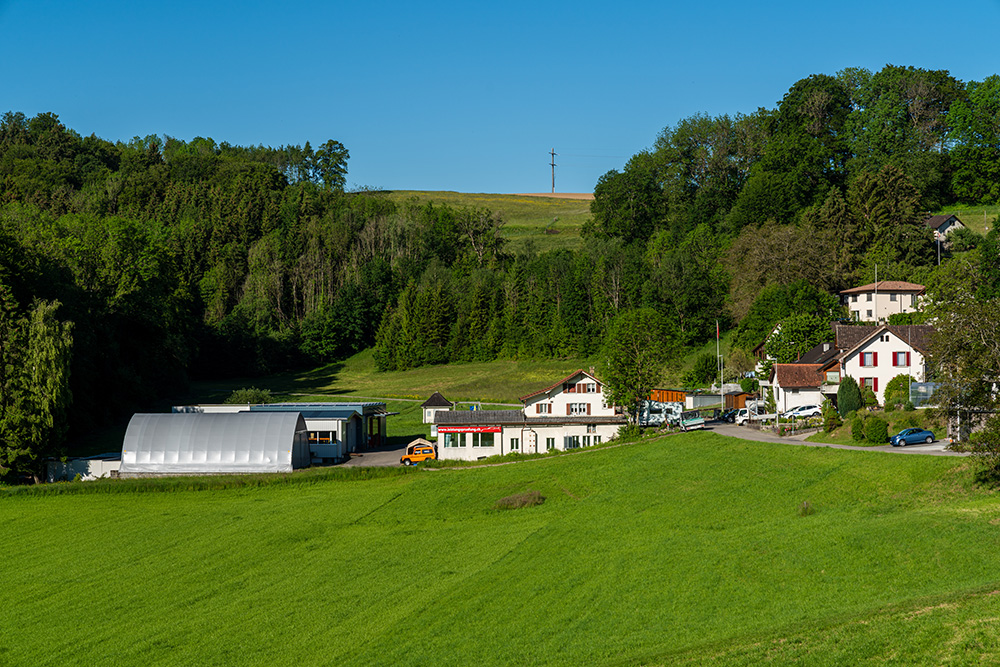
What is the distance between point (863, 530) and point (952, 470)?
9.17m

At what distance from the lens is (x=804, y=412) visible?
64.4 metres

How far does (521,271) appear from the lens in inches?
5271

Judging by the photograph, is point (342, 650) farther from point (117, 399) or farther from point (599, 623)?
point (117, 399)

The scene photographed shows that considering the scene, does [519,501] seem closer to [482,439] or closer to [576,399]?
[482,439]

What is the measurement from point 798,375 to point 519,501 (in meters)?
33.2

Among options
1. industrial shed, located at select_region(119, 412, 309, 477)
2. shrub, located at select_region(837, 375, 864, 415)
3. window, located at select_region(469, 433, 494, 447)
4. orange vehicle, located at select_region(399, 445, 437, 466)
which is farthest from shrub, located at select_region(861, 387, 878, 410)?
industrial shed, located at select_region(119, 412, 309, 477)

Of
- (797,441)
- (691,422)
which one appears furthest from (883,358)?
(797,441)

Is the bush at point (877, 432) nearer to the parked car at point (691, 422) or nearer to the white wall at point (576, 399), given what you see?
the parked car at point (691, 422)

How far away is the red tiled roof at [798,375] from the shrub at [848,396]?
7427 mm

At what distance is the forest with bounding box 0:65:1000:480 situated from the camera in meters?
78.9

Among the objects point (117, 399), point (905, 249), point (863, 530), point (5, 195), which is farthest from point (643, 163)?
point (863, 530)

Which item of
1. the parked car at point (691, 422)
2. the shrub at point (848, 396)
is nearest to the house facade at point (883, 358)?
the shrub at point (848, 396)

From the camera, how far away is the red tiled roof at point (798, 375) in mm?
68375

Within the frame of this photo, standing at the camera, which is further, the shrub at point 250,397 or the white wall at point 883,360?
the shrub at point 250,397
